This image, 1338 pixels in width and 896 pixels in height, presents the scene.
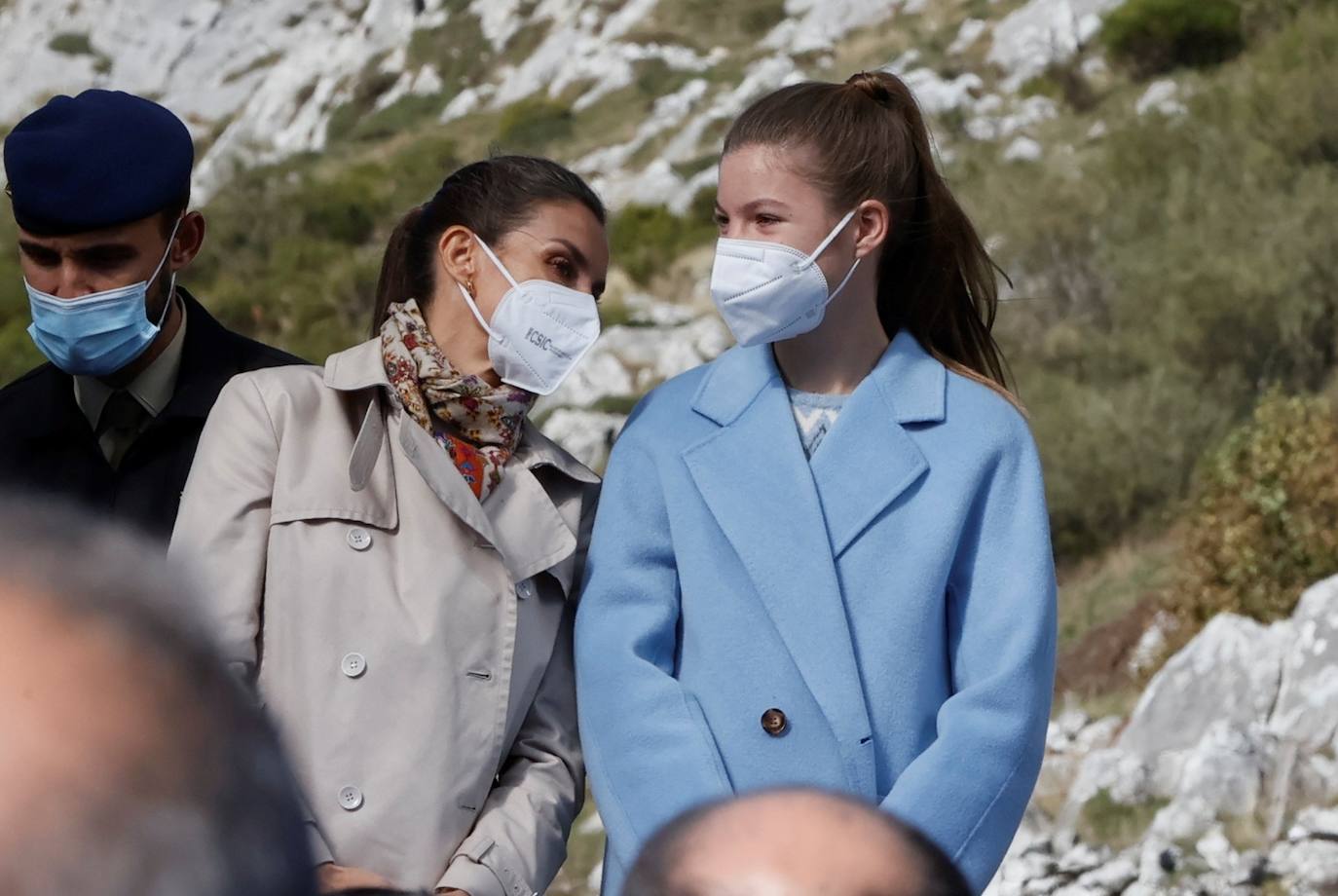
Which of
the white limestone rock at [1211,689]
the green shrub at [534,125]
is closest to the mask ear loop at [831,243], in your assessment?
the white limestone rock at [1211,689]

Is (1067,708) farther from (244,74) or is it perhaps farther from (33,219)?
(244,74)

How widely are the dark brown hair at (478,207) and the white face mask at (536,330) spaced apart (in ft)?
0.20

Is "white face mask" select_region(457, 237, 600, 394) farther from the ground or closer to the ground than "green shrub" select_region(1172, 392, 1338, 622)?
farther from the ground

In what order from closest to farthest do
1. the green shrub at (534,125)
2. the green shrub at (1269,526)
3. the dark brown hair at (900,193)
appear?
the dark brown hair at (900,193)
the green shrub at (1269,526)
the green shrub at (534,125)

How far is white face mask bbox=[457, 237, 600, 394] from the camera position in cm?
297

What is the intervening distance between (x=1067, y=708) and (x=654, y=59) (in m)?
24.6

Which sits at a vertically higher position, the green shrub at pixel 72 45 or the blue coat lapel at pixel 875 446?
the blue coat lapel at pixel 875 446

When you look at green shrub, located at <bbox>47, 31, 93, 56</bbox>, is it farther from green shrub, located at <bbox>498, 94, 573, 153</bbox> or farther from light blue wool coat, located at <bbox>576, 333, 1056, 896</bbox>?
light blue wool coat, located at <bbox>576, 333, 1056, 896</bbox>

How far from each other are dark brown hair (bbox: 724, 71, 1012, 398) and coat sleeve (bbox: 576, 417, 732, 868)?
0.59 meters

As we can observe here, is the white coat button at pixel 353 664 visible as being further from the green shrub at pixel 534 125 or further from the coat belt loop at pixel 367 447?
the green shrub at pixel 534 125

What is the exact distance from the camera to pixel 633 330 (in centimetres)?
1688

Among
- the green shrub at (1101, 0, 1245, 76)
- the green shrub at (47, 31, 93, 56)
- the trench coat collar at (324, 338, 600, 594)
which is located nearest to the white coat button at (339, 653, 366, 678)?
the trench coat collar at (324, 338, 600, 594)

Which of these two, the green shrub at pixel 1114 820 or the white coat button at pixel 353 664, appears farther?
the green shrub at pixel 1114 820

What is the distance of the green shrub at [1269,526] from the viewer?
8492mm
